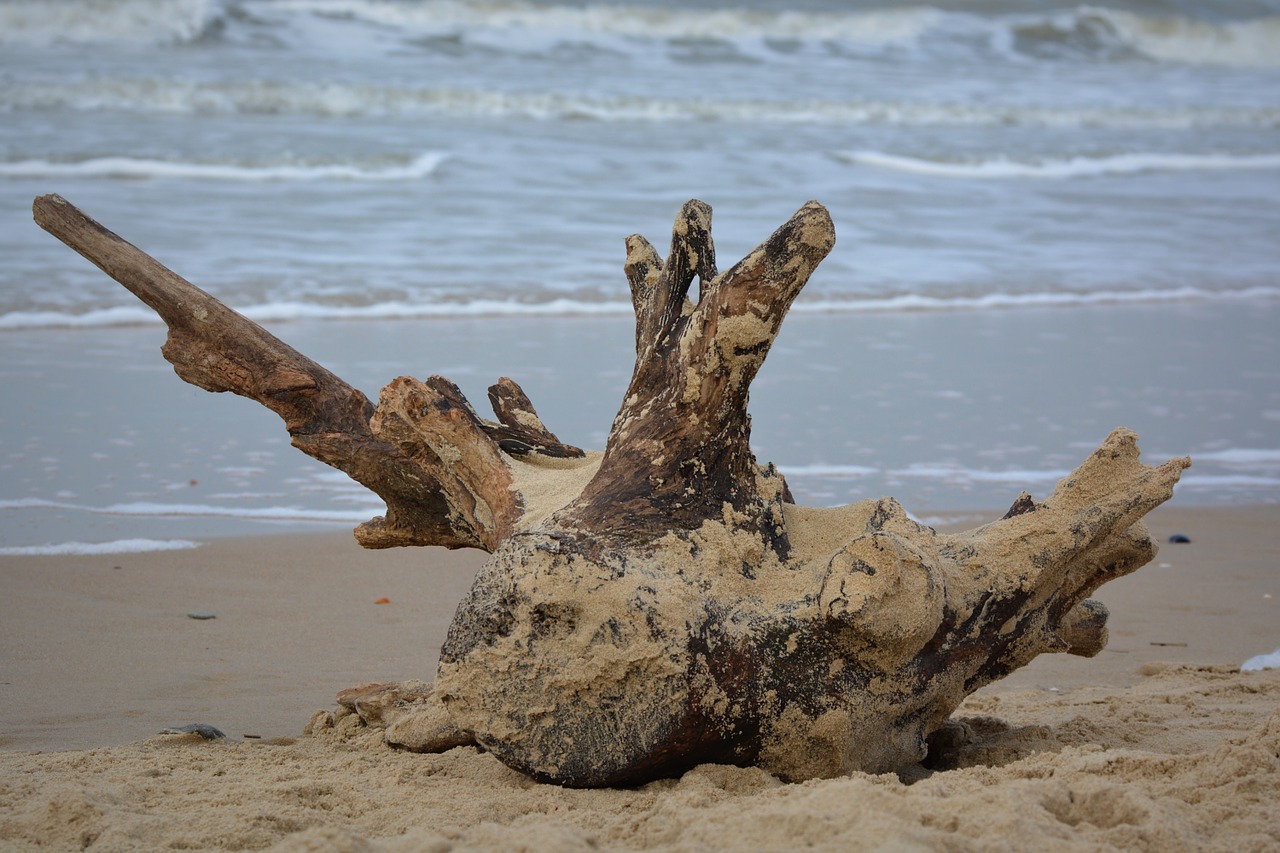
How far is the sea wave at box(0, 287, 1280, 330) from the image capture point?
7438 mm

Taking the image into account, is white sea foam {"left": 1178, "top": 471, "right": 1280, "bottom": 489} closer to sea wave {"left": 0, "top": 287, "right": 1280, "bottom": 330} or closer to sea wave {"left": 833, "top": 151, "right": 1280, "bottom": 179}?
sea wave {"left": 0, "top": 287, "right": 1280, "bottom": 330}

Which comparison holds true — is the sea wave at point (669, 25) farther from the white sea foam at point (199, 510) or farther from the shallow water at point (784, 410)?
the white sea foam at point (199, 510)

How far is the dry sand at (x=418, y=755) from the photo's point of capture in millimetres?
1973

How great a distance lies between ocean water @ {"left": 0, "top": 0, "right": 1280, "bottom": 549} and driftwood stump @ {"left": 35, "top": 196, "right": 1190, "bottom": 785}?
6.98 ft

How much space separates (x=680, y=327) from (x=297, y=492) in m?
2.82

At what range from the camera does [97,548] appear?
421cm

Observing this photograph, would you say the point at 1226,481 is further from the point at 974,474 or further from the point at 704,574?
the point at 704,574

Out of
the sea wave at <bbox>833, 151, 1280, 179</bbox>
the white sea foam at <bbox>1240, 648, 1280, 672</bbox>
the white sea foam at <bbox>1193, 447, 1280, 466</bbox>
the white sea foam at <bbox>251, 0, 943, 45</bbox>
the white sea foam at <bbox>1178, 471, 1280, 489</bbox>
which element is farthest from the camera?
the white sea foam at <bbox>251, 0, 943, 45</bbox>

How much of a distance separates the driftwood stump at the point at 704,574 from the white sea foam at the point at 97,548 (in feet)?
5.16

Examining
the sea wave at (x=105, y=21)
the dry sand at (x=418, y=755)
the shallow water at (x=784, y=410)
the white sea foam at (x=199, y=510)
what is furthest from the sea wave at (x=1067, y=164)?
the sea wave at (x=105, y=21)

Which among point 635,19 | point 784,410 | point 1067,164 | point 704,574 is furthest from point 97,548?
point 635,19

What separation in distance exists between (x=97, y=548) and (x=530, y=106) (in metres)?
13.3

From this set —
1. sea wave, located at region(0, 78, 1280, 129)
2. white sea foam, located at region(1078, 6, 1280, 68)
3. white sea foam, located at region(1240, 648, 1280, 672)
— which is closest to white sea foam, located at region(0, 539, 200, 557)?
white sea foam, located at region(1240, 648, 1280, 672)

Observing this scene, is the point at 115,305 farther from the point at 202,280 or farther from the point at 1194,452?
the point at 1194,452
